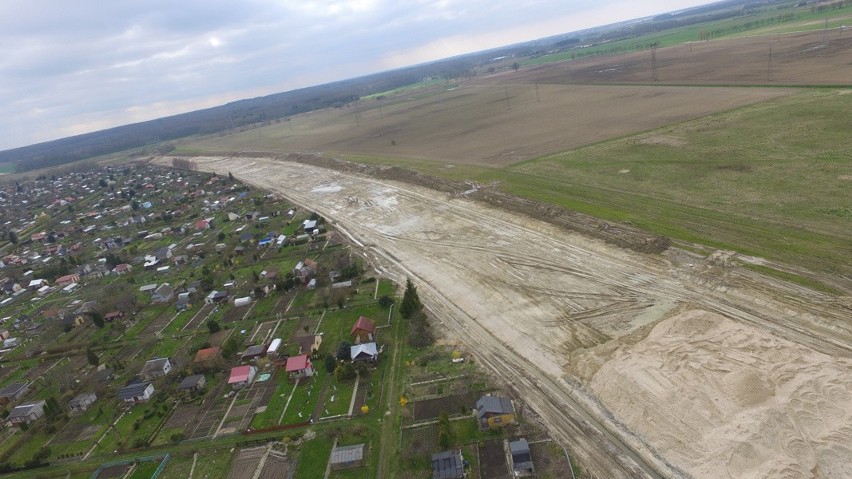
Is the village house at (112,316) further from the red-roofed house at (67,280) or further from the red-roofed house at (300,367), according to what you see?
the red-roofed house at (300,367)

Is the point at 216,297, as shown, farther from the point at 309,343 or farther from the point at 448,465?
the point at 448,465

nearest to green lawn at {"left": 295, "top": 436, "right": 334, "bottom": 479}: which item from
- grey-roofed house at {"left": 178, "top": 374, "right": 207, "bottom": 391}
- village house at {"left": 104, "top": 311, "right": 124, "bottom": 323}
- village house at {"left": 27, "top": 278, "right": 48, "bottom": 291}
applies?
grey-roofed house at {"left": 178, "top": 374, "right": 207, "bottom": 391}

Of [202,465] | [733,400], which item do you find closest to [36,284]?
[202,465]

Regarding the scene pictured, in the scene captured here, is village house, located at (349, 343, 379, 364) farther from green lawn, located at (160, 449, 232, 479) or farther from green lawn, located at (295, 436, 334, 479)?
green lawn, located at (160, 449, 232, 479)

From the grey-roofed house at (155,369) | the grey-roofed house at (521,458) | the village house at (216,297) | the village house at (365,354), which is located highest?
the village house at (216,297)

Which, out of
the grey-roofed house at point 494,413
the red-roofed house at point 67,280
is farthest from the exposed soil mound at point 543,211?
the red-roofed house at point 67,280
